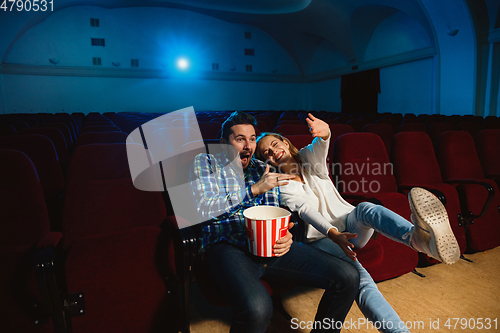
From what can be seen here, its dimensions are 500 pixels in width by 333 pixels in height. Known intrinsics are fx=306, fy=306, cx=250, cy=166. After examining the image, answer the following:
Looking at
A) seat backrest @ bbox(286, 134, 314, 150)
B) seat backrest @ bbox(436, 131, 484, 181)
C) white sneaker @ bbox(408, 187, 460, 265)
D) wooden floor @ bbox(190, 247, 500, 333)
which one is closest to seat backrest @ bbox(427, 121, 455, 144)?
seat backrest @ bbox(436, 131, 484, 181)

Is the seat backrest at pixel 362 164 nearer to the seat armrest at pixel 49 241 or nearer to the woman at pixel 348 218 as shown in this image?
the woman at pixel 348 218

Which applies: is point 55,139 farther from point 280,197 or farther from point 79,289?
point 280,197

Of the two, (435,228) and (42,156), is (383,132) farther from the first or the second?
(42,156)

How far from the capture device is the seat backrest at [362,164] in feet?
6.71

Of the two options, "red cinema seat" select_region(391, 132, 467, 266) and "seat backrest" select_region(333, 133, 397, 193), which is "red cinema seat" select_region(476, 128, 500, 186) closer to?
"red cinema seat" select_region(391, 132, 467, 266)

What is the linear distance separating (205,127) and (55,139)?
1.40 meters

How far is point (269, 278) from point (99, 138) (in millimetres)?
1750

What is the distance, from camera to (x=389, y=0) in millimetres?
9008

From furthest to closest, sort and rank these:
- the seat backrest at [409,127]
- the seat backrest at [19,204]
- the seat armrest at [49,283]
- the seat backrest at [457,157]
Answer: the seat backrest at [409,127]
the seat backrest at [457,157]
the seat backrest at [19,204]
the seat armrest at [49,283]

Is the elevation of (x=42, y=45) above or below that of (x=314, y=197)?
above

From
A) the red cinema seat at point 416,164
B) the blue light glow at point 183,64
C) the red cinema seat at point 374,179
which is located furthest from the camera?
the blue light glow at point 183,64

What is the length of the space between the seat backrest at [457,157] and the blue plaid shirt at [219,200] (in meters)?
1.88

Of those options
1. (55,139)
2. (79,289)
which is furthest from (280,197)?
(55,139)

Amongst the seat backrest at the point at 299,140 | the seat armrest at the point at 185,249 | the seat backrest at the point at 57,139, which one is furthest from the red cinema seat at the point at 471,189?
the seat backrest at the point at 57,139
